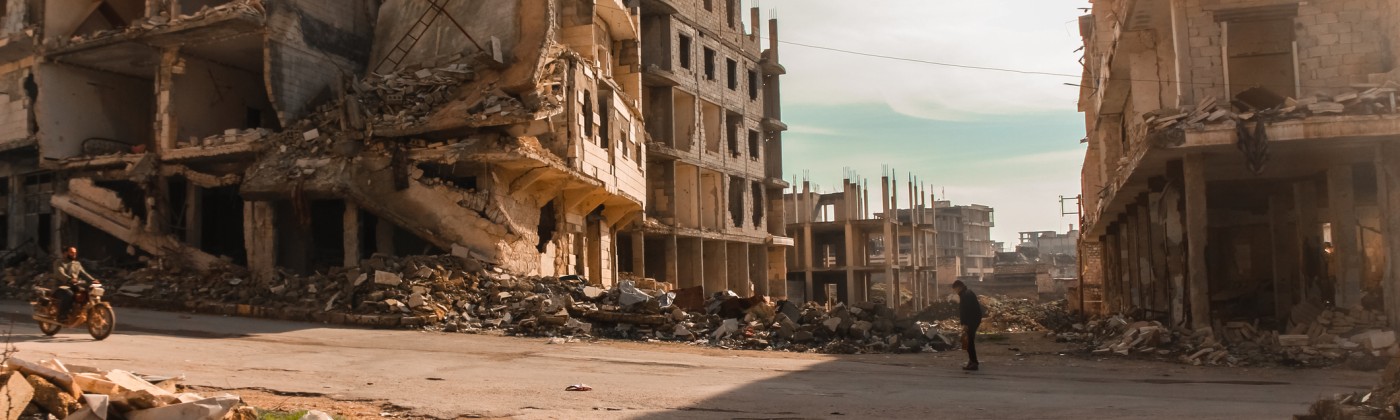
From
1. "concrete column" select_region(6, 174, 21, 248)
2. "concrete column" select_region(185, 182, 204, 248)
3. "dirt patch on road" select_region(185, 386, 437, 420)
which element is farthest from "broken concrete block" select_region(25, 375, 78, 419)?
"concrete column" select_region(6, 174, 21, 248)

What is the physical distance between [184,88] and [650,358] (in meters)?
16.4

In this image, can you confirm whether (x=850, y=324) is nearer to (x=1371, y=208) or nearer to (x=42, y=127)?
(x=1371, y=208)

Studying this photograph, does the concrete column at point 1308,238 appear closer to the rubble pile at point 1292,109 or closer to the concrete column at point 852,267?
the rubble pile at point 1292,109

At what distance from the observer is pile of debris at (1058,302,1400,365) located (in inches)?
589

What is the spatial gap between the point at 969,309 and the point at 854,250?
35.3m

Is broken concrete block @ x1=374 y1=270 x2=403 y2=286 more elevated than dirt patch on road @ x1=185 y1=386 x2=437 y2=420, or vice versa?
broken concrete block @ x1=374 y1=270 x2=403 y2=286

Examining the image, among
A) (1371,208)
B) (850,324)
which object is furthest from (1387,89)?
(850,324)

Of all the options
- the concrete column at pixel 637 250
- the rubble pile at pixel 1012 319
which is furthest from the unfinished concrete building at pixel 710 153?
the rubble pile at pixel 1012 319

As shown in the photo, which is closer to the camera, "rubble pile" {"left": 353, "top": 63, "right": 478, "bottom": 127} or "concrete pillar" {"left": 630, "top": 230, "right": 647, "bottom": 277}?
"rubble pile" {"left": 353, "top": 63, "right": 478, "bottom": 127}

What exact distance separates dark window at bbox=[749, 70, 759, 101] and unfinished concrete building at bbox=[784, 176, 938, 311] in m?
7.73

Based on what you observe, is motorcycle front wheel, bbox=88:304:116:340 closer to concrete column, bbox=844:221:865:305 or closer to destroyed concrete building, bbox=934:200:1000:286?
concrete column, bbox=844:221:865:305

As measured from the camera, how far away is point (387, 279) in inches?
752

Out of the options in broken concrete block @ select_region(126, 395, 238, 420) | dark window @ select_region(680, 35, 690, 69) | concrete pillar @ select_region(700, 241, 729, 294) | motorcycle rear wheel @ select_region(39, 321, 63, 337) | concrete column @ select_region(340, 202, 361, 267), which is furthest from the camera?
concrete pillar @ select_region(700, 241, 729, 294)

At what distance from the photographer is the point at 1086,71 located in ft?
111
